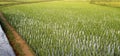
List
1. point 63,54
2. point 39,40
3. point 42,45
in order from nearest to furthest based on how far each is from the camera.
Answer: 1. point 63,54
2. point 42,45
3. point 39,40

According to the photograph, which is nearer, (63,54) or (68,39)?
(63,54)

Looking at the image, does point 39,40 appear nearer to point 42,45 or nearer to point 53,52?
point 42,45

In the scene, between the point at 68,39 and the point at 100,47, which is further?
the point at 68,39

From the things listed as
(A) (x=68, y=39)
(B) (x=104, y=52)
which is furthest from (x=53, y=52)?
(A) (x=68, y=39)

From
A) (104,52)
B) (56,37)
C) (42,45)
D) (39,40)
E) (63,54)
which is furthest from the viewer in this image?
(56,37)

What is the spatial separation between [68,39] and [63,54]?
4.48 ft

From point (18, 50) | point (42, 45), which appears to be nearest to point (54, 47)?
point (42, 45)

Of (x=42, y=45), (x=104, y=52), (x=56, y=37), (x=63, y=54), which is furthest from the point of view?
(x=56, y=37)

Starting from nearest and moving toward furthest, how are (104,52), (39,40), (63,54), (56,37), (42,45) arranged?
1. (63,54)
2. (104,52)
3. (42,45)
4. (39,40)
5. (56,37)

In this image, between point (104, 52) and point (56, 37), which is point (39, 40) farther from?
point (104, 52)

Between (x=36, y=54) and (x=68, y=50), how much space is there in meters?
0.62

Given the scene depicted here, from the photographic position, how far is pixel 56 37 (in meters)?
5.50

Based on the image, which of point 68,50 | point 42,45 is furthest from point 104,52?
point 42,45

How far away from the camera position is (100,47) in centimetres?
462
